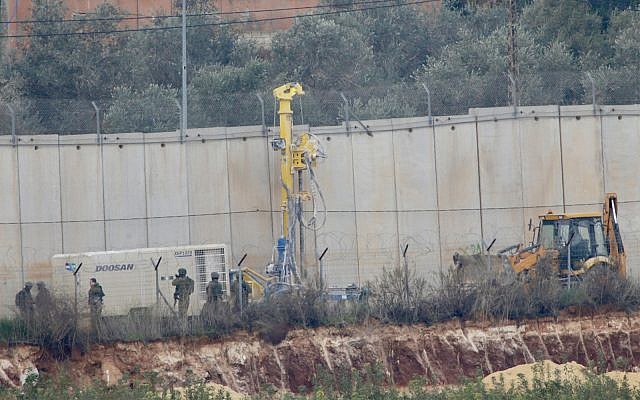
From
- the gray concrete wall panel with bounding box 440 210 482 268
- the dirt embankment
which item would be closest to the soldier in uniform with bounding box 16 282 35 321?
the dirt embankment

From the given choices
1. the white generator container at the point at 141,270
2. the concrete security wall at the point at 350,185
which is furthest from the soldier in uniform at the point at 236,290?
the concrete security wall at the point at 350,185

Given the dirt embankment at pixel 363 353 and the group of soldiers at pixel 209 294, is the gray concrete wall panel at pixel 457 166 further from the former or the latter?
the group of soldiers at pixel 209 294

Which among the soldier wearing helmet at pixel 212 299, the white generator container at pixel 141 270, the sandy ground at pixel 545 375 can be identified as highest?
the white generator container at pixel 141 270

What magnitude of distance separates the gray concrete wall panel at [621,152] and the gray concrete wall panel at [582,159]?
19cm

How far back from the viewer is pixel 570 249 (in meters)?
26.5

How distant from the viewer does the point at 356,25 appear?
54.3 metres

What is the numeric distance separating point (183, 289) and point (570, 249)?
828 centimetres

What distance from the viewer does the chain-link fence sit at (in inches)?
1278

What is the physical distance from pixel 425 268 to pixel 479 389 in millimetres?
10716

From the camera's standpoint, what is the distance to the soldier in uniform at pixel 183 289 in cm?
2553

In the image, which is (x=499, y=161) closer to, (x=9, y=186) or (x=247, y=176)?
(x=247, y=176)

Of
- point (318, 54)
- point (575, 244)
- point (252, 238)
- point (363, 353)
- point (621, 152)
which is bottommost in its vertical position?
Result: point (363, 353)

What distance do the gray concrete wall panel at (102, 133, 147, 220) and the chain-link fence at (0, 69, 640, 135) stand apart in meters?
0.72

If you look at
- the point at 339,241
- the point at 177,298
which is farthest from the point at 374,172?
the point at 177,298
